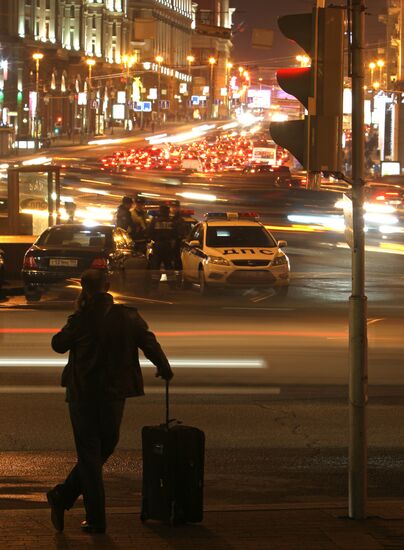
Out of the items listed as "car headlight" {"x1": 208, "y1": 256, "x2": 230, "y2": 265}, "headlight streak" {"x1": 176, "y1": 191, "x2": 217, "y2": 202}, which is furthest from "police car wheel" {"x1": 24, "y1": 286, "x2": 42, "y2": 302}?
"headlight streak" {"x1": 176, "y1": 191, "x2": 217, "y2": 202}

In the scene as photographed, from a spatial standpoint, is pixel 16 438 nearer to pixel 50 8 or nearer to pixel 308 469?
pixel 308 469

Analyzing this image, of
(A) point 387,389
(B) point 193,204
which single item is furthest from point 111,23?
(A) point 387,389

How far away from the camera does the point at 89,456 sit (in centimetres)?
716

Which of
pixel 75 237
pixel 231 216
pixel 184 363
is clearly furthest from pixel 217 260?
pixel 184 363

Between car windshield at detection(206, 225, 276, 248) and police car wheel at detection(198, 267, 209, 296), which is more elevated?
car windshield at detection(206, 225, 276, 248)

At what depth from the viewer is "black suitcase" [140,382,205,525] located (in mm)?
7133

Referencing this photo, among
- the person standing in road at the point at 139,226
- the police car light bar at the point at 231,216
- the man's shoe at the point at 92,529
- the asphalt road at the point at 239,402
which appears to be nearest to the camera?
the man's shoe at the point at 92,529

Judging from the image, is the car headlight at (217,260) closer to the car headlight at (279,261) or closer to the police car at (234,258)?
the police car at (234,258)

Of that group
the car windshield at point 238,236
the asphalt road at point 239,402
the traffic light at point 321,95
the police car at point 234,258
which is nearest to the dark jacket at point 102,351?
the traffic light at point 321,95

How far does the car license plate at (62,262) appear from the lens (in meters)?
23.0

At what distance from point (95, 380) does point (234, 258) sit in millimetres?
17587

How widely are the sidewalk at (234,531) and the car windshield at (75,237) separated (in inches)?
640

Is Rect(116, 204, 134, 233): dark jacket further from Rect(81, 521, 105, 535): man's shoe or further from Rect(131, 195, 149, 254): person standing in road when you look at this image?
Rect(81, 521, 105, 535): man's shoe

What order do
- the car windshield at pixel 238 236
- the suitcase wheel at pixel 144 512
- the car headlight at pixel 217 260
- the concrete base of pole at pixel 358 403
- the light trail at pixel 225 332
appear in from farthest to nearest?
the car windshield at pixel 238 236, the car headlight at pixel 217 260, the light trail at pixel 225 332, the concrete base of pole at pixel 358 403, the suitcase wheel at pixel 144 512
